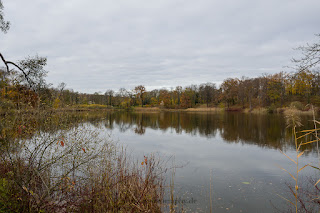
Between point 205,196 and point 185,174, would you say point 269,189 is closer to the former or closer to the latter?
point 205,196

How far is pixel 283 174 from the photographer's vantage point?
863 centimetres

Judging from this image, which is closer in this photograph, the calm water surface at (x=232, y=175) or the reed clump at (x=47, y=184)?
the reed clump at (x=47, y=184)

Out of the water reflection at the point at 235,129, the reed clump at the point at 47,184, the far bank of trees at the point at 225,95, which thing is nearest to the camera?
the reed clump at the point at 47,184

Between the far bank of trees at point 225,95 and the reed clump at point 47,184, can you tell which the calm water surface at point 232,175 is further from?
the far bank of trees at point 225,95

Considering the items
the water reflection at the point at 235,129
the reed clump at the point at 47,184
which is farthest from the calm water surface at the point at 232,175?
the reed clump at the point at 47,184

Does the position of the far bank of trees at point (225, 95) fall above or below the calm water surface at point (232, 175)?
above

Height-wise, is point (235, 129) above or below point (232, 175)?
above

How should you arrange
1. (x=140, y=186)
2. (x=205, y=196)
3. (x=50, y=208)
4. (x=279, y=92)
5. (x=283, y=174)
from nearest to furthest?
(x=50, y=208) < (x=140, y=186) < (x=205, y=196) < (x=283, y=174) < (x=279, y=92)

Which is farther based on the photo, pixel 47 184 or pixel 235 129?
pixel 235 129

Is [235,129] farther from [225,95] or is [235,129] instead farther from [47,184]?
[225,95]

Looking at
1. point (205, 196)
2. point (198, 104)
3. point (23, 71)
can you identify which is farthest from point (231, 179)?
point (198, 104)

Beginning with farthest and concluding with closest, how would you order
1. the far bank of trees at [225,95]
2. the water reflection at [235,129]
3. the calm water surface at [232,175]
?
1. the far bank of trees at [225,95]
2. the water reflection at [235,129]
3. the calm water surface at [232,175]

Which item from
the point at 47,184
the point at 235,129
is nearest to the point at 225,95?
the point at 235,129

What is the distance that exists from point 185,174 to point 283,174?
397 cm
